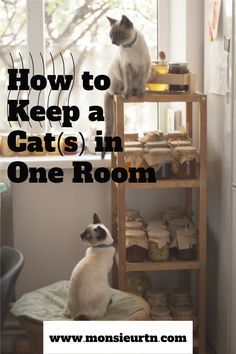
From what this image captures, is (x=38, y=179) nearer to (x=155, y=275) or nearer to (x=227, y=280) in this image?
(x=155, y=275)

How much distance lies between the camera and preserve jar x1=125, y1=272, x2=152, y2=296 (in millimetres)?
2656

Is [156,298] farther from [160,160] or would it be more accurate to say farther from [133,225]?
[160,160]

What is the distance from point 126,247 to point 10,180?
Result: 60 cm

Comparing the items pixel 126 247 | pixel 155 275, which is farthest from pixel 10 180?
pixel 155 275

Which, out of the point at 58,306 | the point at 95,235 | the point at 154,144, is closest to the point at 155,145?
the point at 154,144

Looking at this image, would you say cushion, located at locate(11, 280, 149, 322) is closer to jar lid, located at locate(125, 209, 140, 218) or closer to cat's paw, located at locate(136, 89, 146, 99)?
jar lid, located at locate(125, 209, 140, 218)

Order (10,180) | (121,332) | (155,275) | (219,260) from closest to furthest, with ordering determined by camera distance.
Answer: (121,332), (219,260), (10,180), (155,275)

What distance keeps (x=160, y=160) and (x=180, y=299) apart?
621 mm

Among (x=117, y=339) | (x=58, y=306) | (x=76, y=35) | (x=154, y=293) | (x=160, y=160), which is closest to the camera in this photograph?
(x=117, y=339)

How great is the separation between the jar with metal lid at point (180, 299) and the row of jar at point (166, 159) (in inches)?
21.0

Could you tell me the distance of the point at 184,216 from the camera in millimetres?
2688

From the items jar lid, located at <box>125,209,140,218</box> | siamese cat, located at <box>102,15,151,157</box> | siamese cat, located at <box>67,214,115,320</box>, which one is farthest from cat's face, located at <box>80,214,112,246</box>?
siamese cat, located at <box>102,15,151,157</box>

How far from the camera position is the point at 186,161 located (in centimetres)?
244

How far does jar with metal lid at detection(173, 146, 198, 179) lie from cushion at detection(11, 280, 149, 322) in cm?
51
